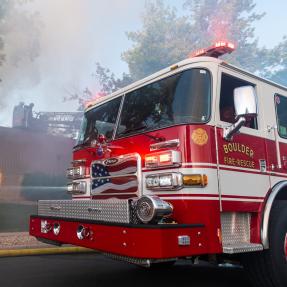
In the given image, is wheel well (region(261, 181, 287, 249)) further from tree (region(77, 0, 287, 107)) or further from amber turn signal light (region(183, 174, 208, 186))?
tree (region(77, 0, 287, 107))

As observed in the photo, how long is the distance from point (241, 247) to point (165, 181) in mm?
849

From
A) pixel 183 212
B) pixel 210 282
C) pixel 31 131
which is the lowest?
pixel 210 282

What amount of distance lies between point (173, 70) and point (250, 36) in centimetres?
3360

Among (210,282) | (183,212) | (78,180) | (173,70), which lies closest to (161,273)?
(210,282)

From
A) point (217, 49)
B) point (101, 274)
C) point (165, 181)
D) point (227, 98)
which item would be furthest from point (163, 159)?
point (101, 274)

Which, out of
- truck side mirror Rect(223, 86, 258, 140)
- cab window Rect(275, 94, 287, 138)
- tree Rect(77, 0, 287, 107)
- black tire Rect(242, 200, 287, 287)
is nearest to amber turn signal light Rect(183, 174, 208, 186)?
truck side mirror Rect(223, 86, 258, 140)

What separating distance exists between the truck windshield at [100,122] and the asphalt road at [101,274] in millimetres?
1615

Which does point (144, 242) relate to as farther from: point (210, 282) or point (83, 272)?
point (83, 272)

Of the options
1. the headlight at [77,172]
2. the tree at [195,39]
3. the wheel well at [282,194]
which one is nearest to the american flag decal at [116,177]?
the headlight at [77,172]

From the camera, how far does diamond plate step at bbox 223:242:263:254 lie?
3.30 meters

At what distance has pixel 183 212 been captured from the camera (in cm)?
327

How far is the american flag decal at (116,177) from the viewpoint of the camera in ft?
12.2

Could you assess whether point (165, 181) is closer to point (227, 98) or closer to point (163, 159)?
point (163, 159)

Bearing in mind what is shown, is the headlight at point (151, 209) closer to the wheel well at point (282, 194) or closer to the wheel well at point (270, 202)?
the wheel well at point (270, 202)
